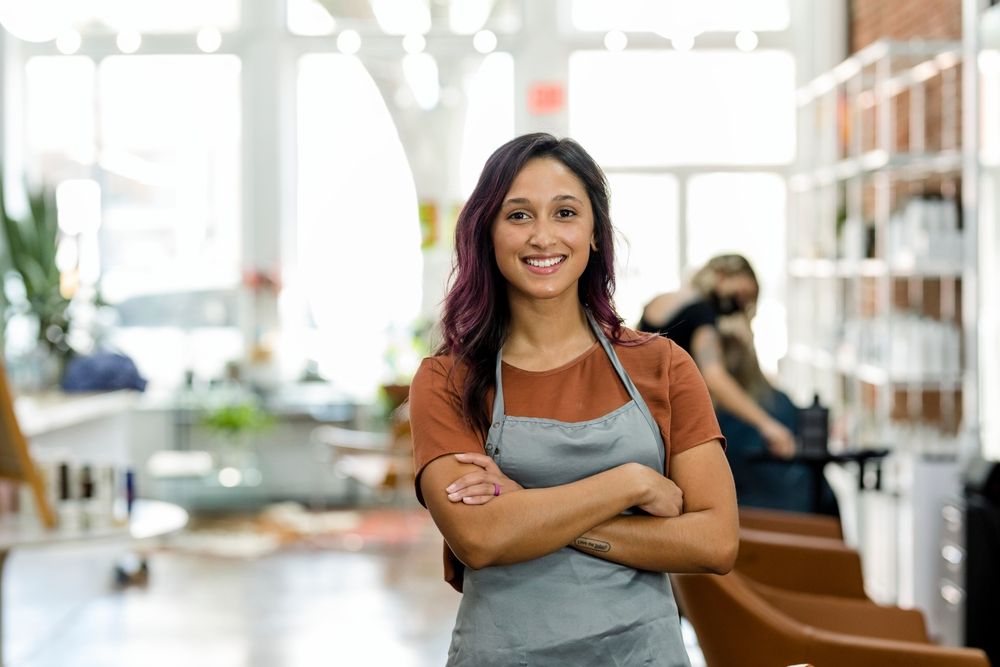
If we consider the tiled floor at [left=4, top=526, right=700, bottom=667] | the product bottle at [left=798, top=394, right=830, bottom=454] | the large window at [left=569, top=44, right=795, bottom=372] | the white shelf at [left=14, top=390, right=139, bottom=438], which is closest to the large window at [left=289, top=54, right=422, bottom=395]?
the large window at [left=569, top=44, right=795, bottom=372]

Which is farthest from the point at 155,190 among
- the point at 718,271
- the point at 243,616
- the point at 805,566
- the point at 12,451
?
the point at 805,566

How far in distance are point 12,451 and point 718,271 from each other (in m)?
2.75

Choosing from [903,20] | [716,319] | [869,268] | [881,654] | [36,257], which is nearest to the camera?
[881,654]

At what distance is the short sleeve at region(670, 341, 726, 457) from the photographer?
2203 mm

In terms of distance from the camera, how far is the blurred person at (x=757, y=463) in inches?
220

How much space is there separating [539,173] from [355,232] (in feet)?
29.1

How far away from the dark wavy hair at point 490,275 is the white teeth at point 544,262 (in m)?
0.08

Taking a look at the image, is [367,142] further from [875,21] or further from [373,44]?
[875,21]

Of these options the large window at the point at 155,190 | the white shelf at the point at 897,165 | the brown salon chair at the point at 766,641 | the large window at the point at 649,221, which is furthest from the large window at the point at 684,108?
the brown salon chair at the point at 766,641

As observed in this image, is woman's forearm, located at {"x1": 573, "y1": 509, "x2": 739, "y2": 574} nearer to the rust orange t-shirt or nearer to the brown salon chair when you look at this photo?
the rust orange t-shirt

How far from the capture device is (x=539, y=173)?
2.18 metres

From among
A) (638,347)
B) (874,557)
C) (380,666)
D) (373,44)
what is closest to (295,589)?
(380,666)

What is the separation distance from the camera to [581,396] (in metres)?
2.17

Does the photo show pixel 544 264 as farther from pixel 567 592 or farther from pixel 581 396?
pixel 567 592
